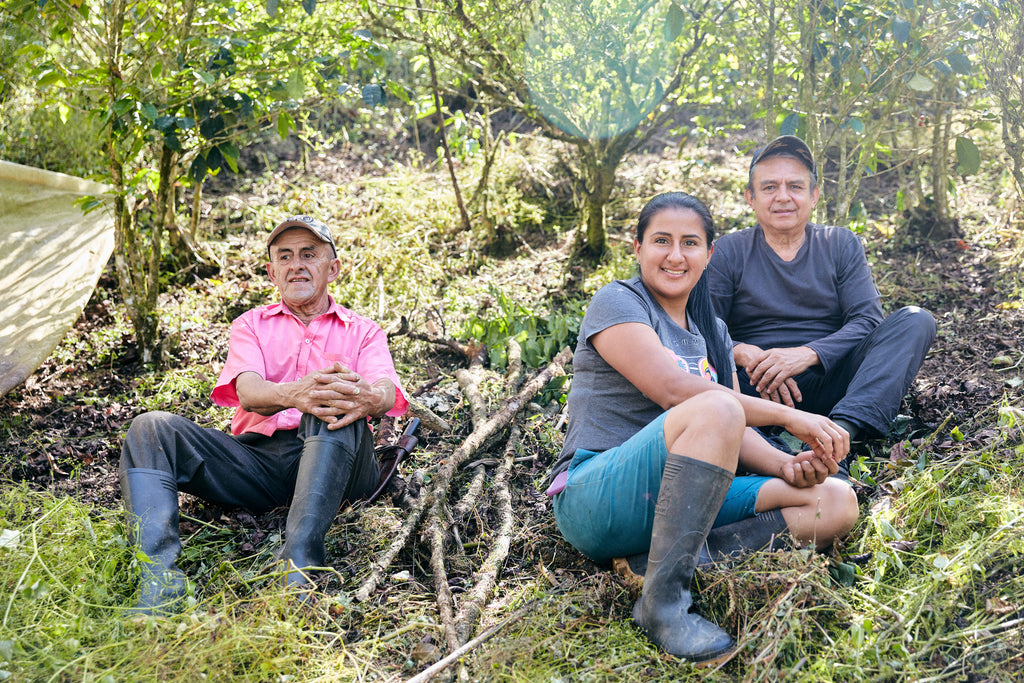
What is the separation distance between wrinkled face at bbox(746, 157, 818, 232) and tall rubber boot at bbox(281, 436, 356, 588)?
6.54 ft

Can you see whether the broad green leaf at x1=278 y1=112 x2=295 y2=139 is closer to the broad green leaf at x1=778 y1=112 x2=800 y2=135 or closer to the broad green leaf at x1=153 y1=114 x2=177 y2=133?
the broad green leaf at x1=153 y1=114 x2=177 y2=133

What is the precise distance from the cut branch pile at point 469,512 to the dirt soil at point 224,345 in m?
0.15

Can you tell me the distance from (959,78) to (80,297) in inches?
206

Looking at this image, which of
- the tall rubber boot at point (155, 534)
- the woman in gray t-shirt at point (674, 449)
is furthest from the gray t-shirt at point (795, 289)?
the tall rubber boot at point (155, 534)

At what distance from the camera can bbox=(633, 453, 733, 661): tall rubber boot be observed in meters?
2.10

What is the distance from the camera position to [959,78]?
201 inches

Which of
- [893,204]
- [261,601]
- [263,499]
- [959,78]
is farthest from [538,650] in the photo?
[893,204]

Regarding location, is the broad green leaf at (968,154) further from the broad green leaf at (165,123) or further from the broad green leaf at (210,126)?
the broad green leaf at (165,123)

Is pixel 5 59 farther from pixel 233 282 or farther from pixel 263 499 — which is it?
pixel 263 499

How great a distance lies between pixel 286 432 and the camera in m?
3.01

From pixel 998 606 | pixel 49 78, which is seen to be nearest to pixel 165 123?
pixel 49 78

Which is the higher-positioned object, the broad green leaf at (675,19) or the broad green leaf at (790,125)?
the broad green leaf at (675,19)

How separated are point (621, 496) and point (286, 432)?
135cm

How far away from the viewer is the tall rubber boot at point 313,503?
2.52 metres
